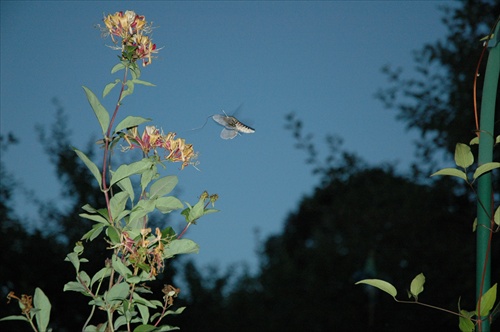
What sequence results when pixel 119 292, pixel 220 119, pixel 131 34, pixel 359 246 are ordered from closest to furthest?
1. pixel 119 292
2. pixel 131 34
3. pixel 220 119
4. pixel 359 246

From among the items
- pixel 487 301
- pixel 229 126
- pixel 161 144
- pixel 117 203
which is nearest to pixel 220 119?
pixel 229 126

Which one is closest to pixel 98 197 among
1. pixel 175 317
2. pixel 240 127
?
pixel 175 317

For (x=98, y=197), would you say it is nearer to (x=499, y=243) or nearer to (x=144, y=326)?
(x=499, y=243)

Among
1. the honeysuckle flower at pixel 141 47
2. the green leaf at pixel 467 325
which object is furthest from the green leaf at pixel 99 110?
the green leaf at pixel 467 325

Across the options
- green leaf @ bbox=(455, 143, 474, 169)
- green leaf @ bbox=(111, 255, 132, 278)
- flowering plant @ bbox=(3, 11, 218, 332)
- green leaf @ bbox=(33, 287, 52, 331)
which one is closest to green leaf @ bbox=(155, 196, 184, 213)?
flowering plant @ bbox=(3, 11, 218, 332)

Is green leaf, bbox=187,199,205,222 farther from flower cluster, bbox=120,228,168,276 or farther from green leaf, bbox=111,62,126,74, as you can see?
→ green leaf, bbox=111,62,126,74

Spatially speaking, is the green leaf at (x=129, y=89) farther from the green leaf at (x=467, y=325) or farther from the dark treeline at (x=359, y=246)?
the dark treeline at (x=359, y=246)

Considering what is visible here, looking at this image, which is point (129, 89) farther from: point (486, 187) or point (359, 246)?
point (359, 246)
